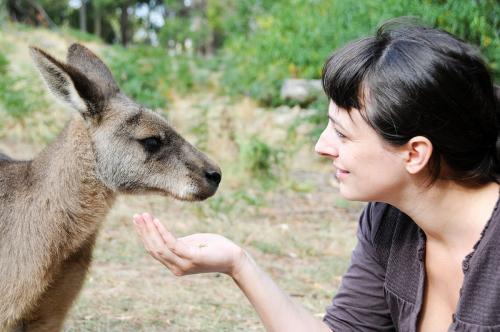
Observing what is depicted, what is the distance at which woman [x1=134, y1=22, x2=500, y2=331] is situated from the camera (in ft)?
7.07

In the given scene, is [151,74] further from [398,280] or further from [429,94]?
[429,94]

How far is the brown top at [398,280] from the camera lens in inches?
86.6

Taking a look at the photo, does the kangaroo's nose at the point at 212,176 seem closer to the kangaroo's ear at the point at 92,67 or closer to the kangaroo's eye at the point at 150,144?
the kangaroo's eye at the point at 150,144

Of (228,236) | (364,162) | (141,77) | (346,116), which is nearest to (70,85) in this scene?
(346,116)

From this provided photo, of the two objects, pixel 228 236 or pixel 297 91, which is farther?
pixel 297 91

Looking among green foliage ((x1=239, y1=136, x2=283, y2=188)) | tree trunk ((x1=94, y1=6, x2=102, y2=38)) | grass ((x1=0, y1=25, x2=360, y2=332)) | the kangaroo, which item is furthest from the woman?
→ tree trunk ((x1=94, y1=6, x2=102, y2=38))

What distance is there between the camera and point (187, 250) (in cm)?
223

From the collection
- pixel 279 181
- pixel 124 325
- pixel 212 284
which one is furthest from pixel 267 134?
pixel 124 325

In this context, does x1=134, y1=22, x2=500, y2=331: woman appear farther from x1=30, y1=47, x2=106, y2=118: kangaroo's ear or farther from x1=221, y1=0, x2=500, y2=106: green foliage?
x1=221, y1=0, x2=500, y2=106: green foliage

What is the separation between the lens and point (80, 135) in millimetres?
3223

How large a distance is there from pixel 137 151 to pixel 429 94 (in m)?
1.65

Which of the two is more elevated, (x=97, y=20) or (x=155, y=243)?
(x=155, y=243)

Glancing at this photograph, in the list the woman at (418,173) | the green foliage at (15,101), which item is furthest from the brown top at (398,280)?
the green foliage at (15,101)

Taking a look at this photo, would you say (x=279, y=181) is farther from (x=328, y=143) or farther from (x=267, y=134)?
A: (x=328, y=143)
